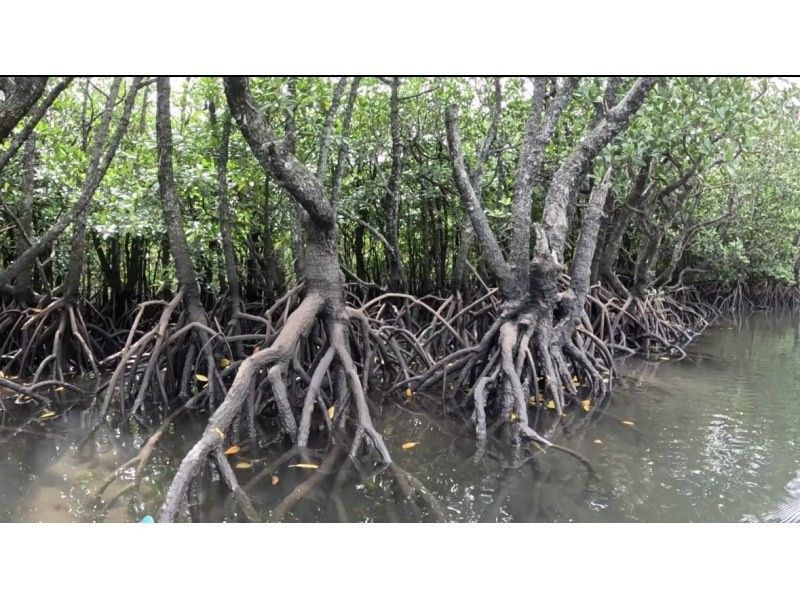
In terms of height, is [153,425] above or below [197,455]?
below

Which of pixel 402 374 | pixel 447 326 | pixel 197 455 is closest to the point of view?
pixel 197 455

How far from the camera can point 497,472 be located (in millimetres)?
Answer: 3834

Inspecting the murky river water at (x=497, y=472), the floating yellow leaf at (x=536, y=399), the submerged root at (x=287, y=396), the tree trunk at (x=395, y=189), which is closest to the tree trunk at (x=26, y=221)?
the murky river water at (x=497, y=472)

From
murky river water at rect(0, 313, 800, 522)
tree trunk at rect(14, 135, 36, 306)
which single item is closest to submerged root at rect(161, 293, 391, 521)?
murky river water at rect(0, 313, 800, 522)

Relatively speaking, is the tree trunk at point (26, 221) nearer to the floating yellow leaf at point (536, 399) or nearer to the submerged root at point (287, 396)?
the submerged root at point (287, 396)

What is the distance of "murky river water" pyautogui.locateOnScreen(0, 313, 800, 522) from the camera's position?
3.31 metres

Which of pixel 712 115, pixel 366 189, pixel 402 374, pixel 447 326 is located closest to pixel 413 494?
pixel 402 374

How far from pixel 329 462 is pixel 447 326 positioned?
267cm

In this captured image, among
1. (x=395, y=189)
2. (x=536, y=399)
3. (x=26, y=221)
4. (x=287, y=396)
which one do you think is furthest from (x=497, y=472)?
(x=26, y=221)

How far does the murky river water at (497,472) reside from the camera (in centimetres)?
331

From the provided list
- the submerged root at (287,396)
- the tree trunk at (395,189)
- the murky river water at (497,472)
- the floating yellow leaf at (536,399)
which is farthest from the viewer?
the tree trunk at (395,189)

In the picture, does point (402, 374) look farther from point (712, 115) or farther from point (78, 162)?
point (78, 162)

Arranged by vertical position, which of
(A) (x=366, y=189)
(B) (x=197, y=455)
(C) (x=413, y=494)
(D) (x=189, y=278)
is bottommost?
(C) (x=413, y=494)

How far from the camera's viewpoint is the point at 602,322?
24.1 ft
